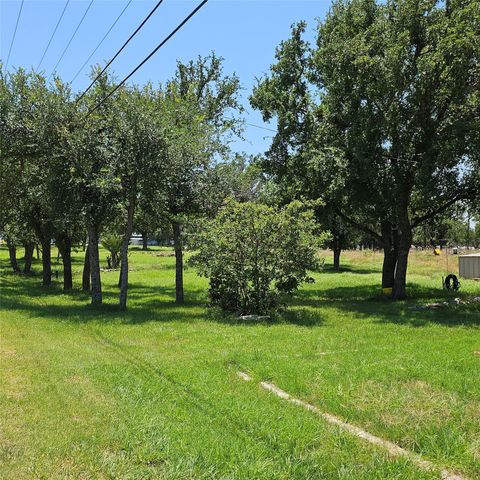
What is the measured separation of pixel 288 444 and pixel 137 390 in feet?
7.77

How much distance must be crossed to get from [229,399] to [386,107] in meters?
13.3

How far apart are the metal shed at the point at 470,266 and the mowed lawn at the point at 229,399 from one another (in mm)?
20320

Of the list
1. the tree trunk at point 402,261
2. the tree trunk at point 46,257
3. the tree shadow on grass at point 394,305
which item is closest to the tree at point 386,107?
the tree trunk at point 402,261

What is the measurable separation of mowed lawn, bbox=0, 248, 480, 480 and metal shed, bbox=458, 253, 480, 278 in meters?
20.3

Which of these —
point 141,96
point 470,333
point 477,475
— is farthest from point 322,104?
point 477,475

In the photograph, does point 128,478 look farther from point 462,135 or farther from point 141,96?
point 462,135

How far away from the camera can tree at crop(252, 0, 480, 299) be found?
16.4m

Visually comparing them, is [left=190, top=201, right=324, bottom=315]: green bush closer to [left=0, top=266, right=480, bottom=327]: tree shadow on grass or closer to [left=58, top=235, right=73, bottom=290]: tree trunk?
[left=0, top=266, right=480, bottom=327]: tree shadow on grass

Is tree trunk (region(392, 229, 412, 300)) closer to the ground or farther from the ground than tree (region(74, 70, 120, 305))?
closer to the ground

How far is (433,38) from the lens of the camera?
55.7 feet

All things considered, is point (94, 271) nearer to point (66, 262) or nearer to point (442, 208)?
point (66, 262)

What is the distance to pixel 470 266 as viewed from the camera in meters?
31.9

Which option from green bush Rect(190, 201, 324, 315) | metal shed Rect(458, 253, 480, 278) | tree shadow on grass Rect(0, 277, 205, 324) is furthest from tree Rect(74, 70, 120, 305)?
metal shed Rect(458, 253, 480, 278)

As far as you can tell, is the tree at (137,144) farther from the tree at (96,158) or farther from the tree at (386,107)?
the tree at (386,107)
